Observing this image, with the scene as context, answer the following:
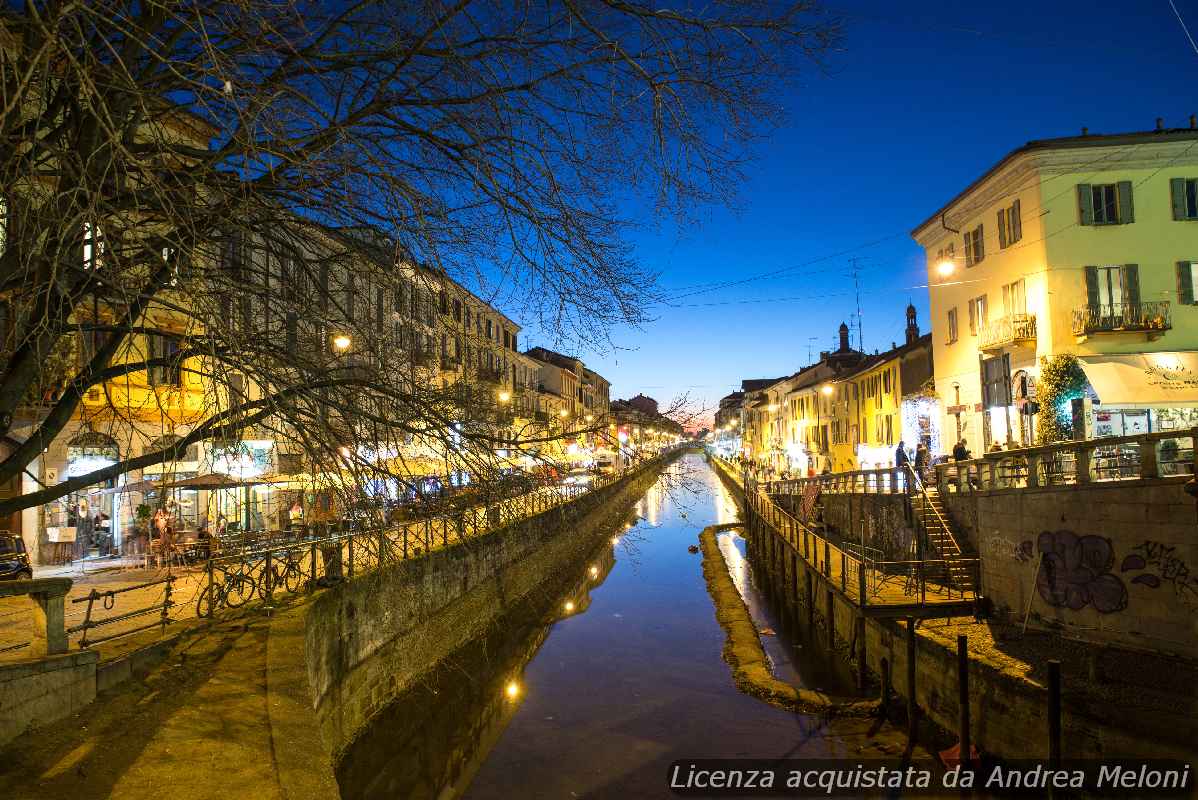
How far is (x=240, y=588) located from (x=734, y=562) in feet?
92.9

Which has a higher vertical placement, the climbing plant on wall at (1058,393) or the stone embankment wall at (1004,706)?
the climbing plant on wall at (1058,393)

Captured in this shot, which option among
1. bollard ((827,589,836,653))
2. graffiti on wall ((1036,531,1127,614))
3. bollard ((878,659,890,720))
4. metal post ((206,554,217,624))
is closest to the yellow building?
bollard ((827,589,836,653))

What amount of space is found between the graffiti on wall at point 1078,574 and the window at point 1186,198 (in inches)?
560

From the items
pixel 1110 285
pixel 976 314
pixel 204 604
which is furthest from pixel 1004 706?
pixel 976 314

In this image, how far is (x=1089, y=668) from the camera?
34.0 ft

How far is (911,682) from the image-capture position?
12961 mm

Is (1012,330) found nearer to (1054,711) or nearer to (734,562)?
(1054,711)

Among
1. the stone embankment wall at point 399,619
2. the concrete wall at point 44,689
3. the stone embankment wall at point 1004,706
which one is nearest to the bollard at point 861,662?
the stone embankment wall at point 1004,706

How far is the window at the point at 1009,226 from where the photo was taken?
22.9 metres

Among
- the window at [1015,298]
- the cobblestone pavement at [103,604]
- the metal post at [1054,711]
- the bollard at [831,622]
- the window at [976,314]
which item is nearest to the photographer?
the metal post at [1054,711]

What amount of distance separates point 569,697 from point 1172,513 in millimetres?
12054

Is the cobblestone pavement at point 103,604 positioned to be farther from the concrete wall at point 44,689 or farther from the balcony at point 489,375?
the balcony at point 489,375

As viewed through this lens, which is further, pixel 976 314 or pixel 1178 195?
pixel 976 314

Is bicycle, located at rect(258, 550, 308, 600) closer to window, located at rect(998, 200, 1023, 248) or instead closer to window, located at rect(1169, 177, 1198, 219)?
window, located at rect(998, 200, 1023, 248)
